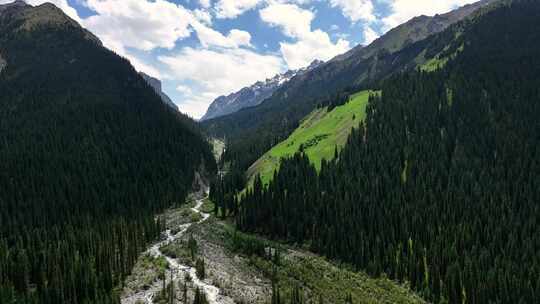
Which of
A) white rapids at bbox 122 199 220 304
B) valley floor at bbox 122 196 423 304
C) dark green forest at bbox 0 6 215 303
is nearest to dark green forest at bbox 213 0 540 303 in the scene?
valley floor at bbox 122 196 423 304

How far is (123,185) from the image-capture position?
586 feet

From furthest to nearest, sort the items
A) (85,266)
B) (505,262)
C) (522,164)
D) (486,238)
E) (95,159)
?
1. (95,159)
2. (522,164)
3. (486,238)
4. (505,262)
5. (85,266)

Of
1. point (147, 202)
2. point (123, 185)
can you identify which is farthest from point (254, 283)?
point (123, 185)

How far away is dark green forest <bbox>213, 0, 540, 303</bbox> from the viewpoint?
342 ft

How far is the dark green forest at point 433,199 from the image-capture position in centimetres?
10438

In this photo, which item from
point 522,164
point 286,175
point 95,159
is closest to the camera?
point 522,164

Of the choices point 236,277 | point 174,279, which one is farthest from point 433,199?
point 174,279

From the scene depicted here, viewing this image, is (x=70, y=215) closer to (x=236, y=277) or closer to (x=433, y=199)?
(x=236, y=277)

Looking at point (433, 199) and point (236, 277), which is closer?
point (236, 277)

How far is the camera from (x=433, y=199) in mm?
134500

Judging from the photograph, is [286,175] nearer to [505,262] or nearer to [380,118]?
[380,118]

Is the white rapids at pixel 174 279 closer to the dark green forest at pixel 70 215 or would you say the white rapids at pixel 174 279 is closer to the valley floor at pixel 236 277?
the valley floor at pixel 236 277

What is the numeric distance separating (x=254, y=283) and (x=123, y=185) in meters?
102

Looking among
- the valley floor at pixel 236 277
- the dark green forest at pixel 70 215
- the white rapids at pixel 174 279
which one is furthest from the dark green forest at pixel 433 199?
the white rapids at pixel 174 279
